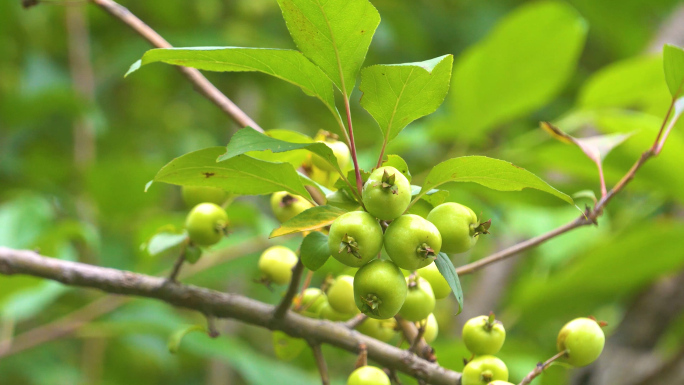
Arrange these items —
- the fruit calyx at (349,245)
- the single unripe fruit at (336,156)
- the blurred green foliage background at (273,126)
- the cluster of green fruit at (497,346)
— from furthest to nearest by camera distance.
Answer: the blurred green foliage background at (273,126)
the single unripe fruit at (336,156)
the cluster of green fruit at (497,346)
the fruit calyx at (349,245)

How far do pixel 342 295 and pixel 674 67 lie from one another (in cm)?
48

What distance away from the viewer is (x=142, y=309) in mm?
1758

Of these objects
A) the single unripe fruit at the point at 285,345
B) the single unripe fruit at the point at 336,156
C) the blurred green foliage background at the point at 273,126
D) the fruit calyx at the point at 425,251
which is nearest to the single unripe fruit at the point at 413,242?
the fruit calyx at the point at 425,251

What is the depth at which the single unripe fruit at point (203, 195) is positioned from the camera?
31.5 inches

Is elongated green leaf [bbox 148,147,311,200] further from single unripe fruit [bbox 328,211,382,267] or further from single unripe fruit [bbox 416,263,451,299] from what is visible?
single unripe fruit [bbox 416,263,451,299]

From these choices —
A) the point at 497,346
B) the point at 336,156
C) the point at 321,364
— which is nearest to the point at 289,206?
the point at 336,156

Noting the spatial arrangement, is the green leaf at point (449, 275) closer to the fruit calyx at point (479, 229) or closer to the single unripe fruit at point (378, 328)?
the fruit calyx at point (479, 229)

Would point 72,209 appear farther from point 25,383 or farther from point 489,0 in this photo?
point 489,0

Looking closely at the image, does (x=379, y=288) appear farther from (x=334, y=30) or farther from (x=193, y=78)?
(x=193, y=78)

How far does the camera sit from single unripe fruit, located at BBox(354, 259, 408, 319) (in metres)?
0.54

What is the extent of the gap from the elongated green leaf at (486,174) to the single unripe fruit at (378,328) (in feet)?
0.83

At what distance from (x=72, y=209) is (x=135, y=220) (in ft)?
0.86

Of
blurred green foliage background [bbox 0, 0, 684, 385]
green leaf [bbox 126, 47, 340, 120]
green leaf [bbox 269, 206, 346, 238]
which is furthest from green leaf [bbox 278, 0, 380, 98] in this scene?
blurred green foliage background [bbox 0, 0, 684, 385]

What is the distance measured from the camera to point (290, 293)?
672mm
